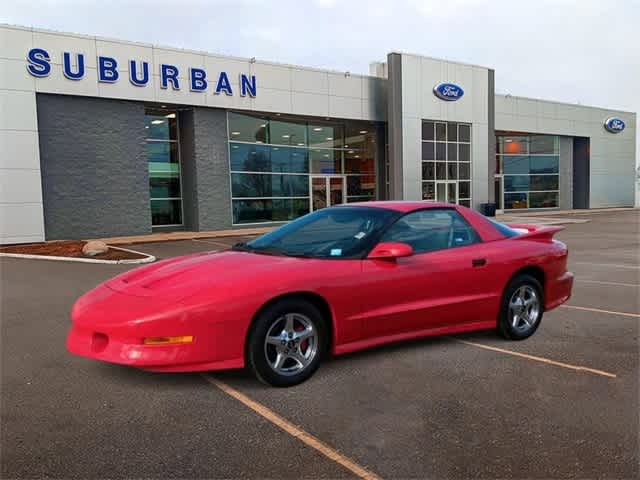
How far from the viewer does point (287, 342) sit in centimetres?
403

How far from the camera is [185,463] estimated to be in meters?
2.92

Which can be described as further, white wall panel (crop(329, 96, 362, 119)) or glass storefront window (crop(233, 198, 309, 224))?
white wall panel (crop(329, 96, 362, 119))

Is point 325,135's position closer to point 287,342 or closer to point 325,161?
point 325,161

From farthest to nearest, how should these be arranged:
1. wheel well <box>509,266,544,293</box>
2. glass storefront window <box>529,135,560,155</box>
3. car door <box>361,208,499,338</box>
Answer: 1. glass storefront window <box>529,135,560,155</box>
2. wheel well <box>509,266,544,293</box>
3. car door <box>361,208,499,338</box>

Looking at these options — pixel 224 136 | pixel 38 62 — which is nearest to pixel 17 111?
pixel 38 62

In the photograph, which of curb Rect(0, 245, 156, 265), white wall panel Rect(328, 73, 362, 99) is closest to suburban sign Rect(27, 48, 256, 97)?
white wall panel Rect(328, 73, 362, 99)

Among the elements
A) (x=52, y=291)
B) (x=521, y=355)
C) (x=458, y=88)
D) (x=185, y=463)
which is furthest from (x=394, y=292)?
(x=458, y=88)

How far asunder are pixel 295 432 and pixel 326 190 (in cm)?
2497

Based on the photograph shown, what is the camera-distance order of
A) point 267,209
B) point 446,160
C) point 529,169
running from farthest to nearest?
1. point 529,169
2. point 446,160
3. point 267,209

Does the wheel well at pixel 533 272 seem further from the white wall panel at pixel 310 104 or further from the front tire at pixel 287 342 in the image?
the white wall panel at pixel 310 104

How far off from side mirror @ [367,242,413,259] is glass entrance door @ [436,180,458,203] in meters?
25.6

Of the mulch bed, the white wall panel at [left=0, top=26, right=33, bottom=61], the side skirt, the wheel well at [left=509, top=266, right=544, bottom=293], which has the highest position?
the white wall panel at [left=0, top=26, right=33, bottom=61]

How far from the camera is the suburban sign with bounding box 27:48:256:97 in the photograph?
18.3 meters

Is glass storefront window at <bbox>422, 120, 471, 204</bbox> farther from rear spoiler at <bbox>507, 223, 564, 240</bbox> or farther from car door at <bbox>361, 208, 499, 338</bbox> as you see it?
car door at <bbox>361, 208, 499, 338</bbox>
